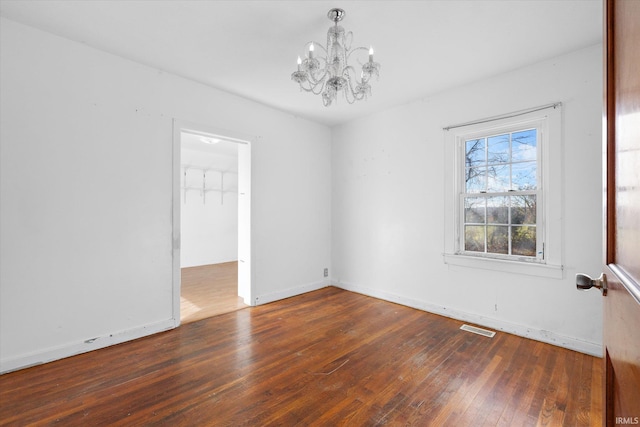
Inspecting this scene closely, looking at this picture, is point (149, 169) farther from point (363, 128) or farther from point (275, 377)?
point (363, 128)

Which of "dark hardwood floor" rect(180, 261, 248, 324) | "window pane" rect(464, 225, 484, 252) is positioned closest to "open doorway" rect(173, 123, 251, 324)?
"dark hardwood floor" rect(180, 261, 248, 324)

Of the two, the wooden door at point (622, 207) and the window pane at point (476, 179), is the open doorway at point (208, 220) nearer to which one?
the window pane at point (476, 179)

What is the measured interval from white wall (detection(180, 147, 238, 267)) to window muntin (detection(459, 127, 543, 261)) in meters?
5.51

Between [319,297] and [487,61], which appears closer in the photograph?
[487,61]

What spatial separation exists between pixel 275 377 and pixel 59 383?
1.58 meters

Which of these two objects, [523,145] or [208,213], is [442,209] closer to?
[523,145]

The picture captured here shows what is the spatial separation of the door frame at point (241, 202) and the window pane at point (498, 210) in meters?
2.93

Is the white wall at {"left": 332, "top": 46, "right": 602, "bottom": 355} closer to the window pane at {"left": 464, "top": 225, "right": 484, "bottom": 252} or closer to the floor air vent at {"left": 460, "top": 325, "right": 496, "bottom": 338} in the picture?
the floor air vent at {"left": 460, "top": 325, "right": 496, "bottom": 338}

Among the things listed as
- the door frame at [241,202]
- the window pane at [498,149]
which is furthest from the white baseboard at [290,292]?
the window pane at [498,149]

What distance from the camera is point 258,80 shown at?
3229 mm

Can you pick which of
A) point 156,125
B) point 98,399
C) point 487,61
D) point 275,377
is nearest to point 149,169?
point 156,125

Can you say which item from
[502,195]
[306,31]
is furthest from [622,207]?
[502,195]

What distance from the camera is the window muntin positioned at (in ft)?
9.59

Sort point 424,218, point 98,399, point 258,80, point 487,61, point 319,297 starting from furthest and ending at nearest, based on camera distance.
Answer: point 319,297, point 424,218, point 258,80, point 487,61, point 98,399
